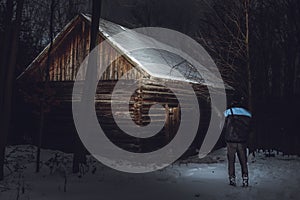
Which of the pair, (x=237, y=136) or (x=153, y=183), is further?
(x=153, y=183)

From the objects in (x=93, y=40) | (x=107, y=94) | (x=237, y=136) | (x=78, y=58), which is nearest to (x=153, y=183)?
(x=237, y=136)

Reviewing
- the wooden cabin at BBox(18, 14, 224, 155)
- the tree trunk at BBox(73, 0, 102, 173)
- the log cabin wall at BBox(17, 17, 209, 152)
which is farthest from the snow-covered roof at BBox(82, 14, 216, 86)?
the tree trunk at BBox(73, 0, 102, 173)

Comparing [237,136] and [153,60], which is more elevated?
[153,60]

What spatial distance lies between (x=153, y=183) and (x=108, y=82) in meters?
6.78

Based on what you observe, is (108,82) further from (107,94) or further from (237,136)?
(237,136)

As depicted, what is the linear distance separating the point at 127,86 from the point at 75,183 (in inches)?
246

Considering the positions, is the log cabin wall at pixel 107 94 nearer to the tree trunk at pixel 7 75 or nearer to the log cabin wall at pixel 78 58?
the log cabin wall at pixel 78 58

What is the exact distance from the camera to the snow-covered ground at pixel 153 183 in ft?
22.4

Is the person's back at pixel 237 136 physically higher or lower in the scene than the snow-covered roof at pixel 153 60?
lower

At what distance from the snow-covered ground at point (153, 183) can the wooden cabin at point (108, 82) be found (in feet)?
9.93

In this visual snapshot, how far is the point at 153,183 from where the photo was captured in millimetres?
8273

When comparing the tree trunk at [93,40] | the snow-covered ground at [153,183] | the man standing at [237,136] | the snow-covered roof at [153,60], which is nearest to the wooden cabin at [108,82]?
the snow-covered roof at [153,60]

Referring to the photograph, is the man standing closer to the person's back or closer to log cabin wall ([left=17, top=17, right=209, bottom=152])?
the person's back

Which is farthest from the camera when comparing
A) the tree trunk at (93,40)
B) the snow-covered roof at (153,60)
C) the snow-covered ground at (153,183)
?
the snow-covered roof at (153,60)
